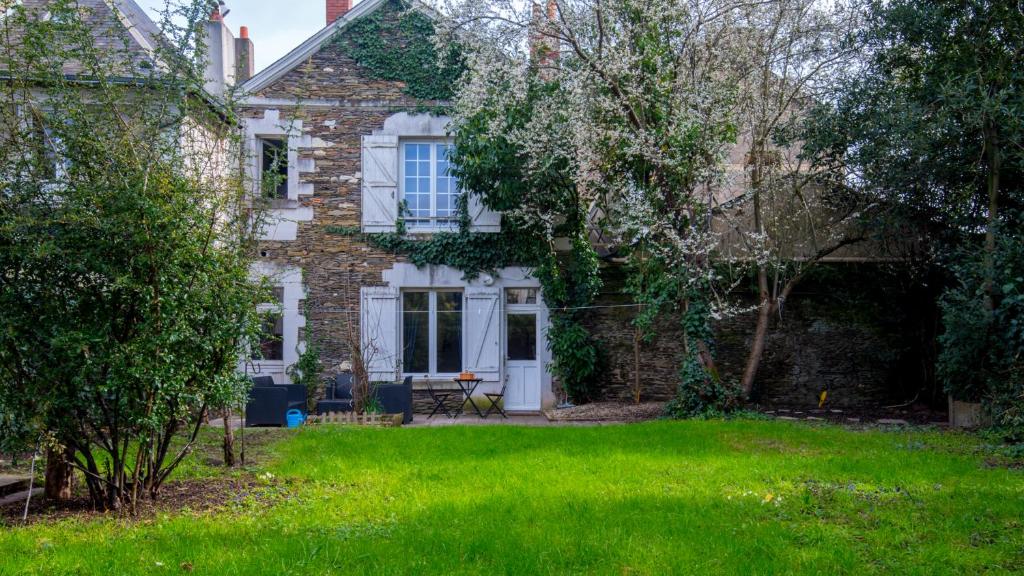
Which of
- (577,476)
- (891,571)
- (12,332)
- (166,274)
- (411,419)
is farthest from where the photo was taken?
(411,419)

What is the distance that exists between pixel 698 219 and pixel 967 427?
158 inches

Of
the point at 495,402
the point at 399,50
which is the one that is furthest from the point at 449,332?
the point at 399,50

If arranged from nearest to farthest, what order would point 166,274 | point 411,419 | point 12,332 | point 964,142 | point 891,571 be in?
point 891,571 < point 12,332 < point 166,274 < point 964,142 < point 411,419

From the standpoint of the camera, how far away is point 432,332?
12.9 meters

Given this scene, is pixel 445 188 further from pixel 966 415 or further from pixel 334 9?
pixel 966 415

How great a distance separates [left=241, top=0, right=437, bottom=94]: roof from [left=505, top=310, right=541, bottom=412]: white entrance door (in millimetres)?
4928

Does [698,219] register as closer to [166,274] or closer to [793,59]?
[793,59]

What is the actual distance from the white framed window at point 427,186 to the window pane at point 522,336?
1.75 metres

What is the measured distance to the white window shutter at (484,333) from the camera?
12680mm

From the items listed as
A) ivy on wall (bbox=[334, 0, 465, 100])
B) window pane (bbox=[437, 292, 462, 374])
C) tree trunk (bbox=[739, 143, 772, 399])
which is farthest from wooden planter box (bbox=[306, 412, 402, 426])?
ivy on wall (bbox=[334, 0, 465, 100])

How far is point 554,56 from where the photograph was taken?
1189cm

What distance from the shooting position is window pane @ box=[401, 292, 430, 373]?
1280cm

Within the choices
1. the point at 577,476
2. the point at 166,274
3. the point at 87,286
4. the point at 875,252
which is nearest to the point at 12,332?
the point at 87,286

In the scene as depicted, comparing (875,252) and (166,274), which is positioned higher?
(875,252)
